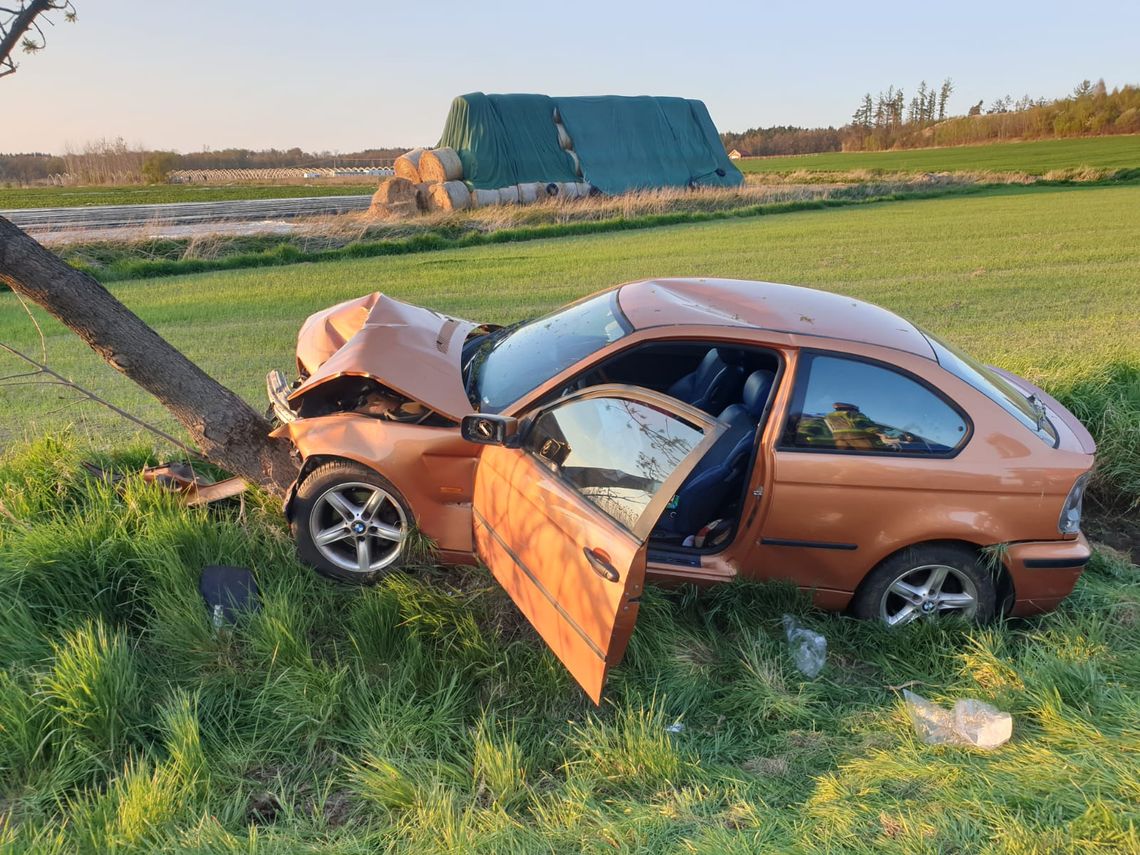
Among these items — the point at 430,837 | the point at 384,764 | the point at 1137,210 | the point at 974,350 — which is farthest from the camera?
the point at 1137,210

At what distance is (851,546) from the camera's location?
3635 millimetres

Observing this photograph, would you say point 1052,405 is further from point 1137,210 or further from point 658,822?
point 1137,210

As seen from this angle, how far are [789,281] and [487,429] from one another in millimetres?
10829

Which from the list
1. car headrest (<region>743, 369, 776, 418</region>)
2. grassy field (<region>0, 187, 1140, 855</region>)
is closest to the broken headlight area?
grassy field (<region>0, 187, 1140, 855</region>)

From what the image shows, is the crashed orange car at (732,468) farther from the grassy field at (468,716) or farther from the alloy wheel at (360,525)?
the grassy field at (468,716)

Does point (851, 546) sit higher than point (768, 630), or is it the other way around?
point (851, 546)

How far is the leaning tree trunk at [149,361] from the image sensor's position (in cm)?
419

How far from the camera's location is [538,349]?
4.23 m

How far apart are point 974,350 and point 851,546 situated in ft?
18.7

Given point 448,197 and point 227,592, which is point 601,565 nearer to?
point 227,592

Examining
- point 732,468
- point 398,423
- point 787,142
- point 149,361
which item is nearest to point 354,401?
point 398,423

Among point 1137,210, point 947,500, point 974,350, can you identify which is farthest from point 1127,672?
point 1137,210

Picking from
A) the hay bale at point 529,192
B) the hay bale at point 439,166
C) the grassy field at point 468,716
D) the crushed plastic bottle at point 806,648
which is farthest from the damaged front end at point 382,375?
the hay bale at point 529,192

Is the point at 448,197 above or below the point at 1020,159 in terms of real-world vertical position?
below
